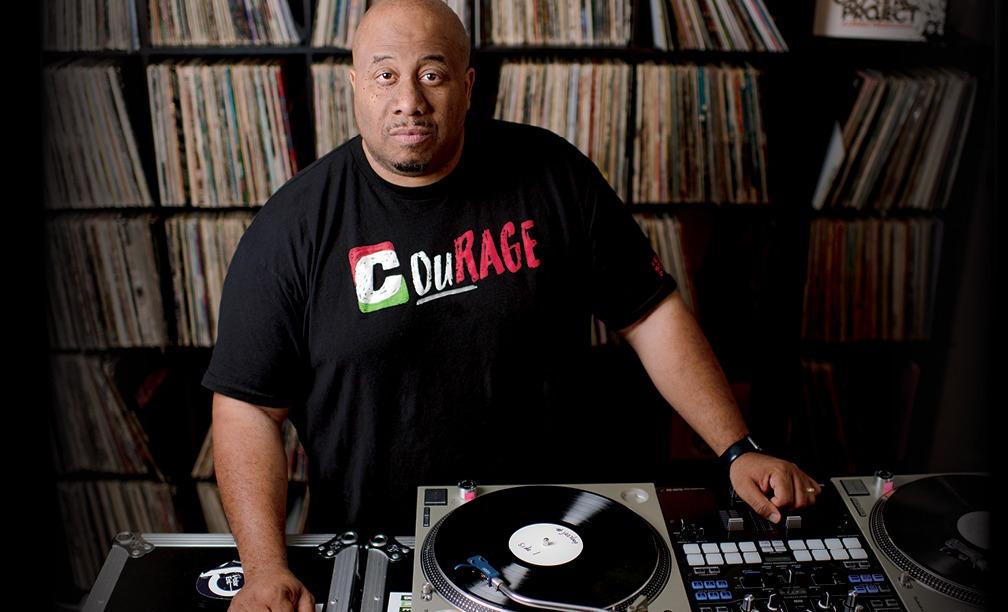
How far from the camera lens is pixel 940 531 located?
3.72ft

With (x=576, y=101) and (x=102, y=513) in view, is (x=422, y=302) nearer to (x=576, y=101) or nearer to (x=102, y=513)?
(x=576, y=101)

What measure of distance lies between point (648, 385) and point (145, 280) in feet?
5.10

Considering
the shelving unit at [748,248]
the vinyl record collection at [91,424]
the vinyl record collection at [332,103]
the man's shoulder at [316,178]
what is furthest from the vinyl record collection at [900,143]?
the vinyl record collection at [91,424]

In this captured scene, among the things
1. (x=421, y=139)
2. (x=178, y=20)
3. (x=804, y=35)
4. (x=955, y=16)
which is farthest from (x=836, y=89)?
(x=178, y=20)

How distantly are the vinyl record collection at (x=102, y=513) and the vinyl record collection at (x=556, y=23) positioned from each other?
5.65ft

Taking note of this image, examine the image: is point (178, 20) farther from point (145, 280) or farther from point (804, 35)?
point (804, 35)

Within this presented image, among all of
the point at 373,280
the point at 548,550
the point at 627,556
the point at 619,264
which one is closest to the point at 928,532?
the point at 627,556

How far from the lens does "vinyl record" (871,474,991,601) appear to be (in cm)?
106

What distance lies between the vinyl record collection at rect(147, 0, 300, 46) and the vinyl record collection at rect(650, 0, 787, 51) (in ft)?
3.36

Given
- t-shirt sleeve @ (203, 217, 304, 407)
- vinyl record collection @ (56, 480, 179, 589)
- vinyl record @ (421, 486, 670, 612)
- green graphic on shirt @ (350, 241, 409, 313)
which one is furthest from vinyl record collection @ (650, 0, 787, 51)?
vinyl record collection @ (56, 480, 179, 589)

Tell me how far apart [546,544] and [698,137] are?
1615mm

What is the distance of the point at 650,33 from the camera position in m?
2.44

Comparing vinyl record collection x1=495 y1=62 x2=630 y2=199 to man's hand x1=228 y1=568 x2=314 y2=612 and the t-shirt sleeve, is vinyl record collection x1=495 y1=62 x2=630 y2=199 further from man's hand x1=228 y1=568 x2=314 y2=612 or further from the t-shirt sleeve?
man's hand x1=228 y1=568 x2=314 y2=612

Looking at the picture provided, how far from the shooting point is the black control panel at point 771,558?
1047mm
